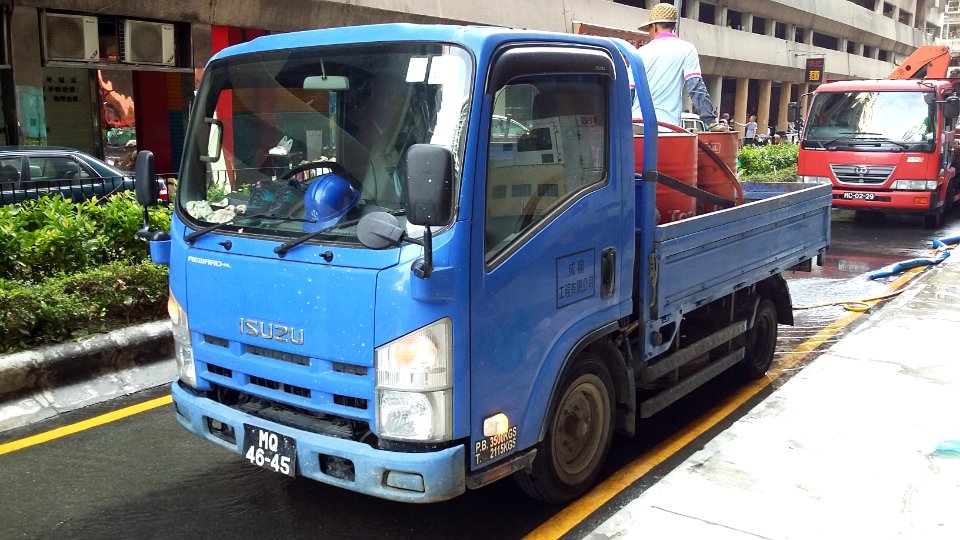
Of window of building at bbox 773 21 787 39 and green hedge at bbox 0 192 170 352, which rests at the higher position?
window of building at bbox 773 21 787 39

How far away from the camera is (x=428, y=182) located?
9.24 ft

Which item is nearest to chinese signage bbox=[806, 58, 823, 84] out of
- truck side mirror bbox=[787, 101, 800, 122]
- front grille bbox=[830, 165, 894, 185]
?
truck side mirror bbox=[787, 101, 800, 122]

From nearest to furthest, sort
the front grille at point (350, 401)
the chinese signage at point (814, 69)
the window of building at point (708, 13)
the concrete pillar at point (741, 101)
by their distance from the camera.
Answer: the front grille at point (350, 401) → the chinese signage at point (814, 69) → the window of building at point (708, 13) → the concrete pillar at point (741, 101)

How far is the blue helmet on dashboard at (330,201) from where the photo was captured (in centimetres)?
328

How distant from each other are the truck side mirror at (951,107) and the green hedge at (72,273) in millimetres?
11945

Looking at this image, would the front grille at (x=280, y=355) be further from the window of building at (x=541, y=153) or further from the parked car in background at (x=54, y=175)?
the parked car in background at (x=54, y=175)

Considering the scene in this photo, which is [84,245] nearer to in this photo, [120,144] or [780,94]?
[120,144]

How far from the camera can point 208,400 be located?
142 inches

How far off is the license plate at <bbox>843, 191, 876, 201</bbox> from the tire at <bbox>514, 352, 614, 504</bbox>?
1105 centimetres

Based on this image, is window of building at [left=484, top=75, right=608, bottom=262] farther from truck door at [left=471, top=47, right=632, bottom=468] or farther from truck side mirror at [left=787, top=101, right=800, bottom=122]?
truck side mirror at [left=787, top=101, right=800, bottom=122]

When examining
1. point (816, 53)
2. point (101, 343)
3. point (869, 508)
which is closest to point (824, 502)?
point (869, 508)

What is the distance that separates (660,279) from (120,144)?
15056 millimetres

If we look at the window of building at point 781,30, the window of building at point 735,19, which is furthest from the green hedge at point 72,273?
the window of building at point 781,30

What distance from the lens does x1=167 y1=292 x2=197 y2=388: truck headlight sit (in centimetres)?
368
